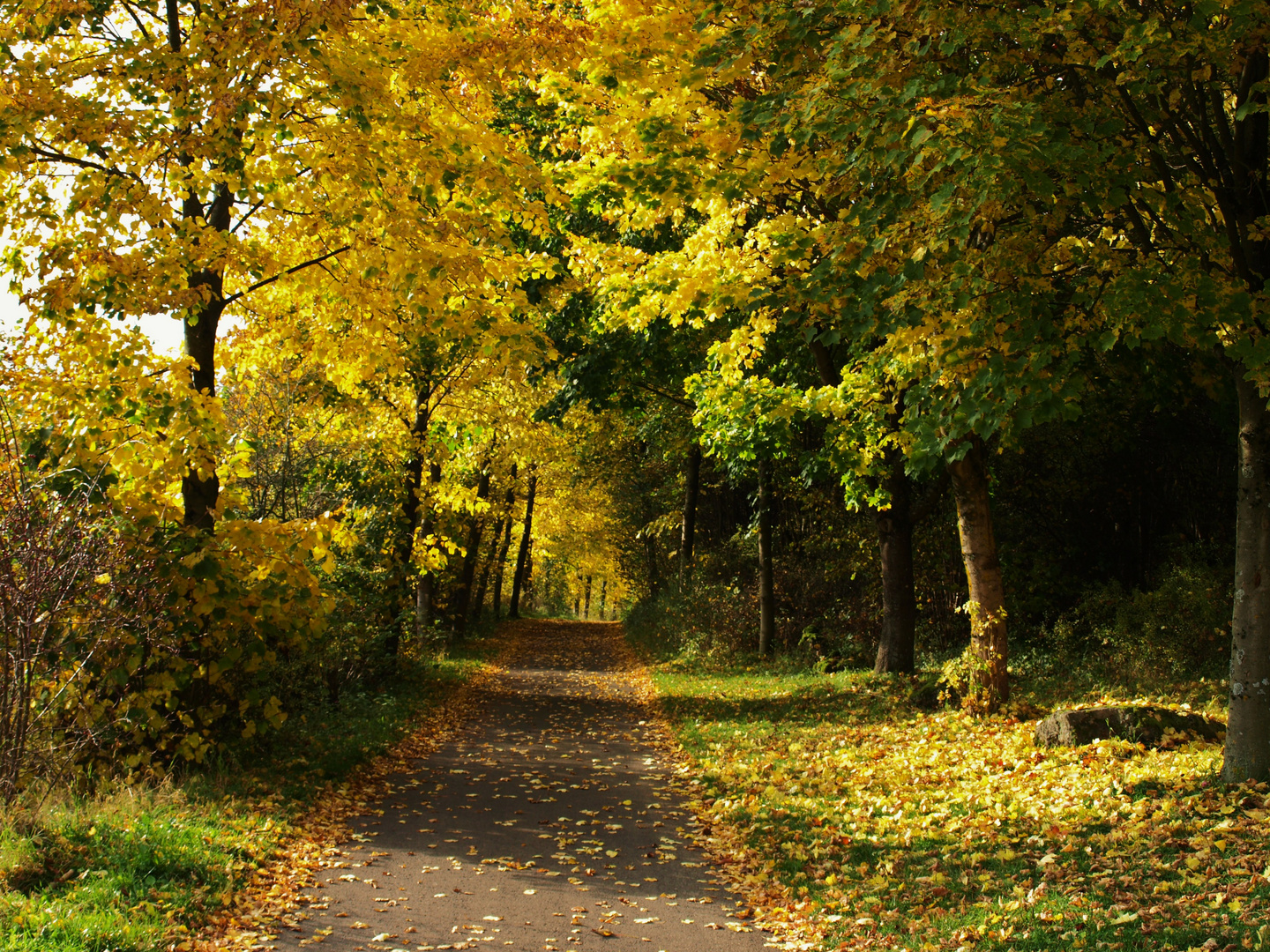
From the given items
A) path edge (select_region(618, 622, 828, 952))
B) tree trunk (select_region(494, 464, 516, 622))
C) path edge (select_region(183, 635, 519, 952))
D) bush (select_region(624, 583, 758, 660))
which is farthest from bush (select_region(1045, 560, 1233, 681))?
tree trunk (select_region(494, 464, 516, 622))

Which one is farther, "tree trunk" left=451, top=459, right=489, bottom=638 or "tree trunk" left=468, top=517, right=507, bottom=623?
"tree trunk" left=468, top=517, right=507, bottom=623

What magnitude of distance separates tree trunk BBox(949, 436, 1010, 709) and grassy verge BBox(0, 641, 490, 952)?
678 cm

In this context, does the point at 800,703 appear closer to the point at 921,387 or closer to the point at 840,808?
the point at 840,808

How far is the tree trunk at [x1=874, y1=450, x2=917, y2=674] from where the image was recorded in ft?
46.0

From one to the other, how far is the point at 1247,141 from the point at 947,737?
6.14 meters

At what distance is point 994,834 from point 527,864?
3.21 m

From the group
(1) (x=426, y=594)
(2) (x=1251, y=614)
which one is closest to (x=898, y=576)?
(2) (x=1251, y=614)

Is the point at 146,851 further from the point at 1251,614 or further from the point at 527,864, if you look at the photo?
the point at 1251,614

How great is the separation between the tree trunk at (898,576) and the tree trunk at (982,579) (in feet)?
10.1

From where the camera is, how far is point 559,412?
52.6 ft

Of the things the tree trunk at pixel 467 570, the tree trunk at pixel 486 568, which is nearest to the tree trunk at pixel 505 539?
the tree trunk at pixel 486 568

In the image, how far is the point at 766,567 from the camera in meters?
19.0

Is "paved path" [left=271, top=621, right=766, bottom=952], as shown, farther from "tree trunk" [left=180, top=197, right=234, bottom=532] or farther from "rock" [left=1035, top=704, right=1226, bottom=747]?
"rock" [left=1035, top=704, right=1226, bottom=747]

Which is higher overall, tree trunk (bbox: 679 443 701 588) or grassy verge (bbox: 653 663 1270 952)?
tree trunk (bbox: 679 443 701 588)
